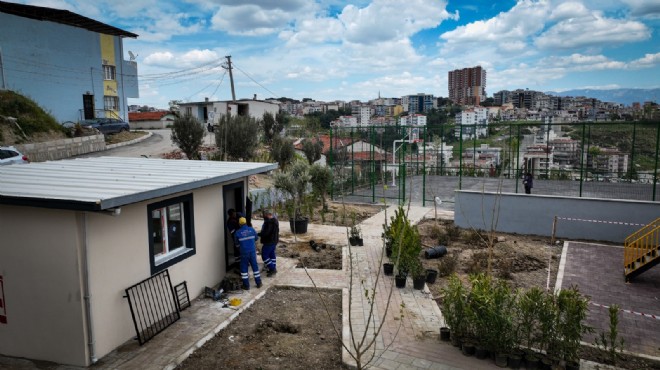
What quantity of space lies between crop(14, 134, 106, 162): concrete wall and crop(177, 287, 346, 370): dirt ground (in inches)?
774

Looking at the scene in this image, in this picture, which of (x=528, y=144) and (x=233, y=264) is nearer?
(x=233, y=264)

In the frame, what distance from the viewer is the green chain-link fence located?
1758 cm

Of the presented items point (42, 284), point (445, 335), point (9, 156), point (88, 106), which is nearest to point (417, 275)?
point (445, 335)

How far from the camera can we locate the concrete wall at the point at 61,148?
22500 millimetres

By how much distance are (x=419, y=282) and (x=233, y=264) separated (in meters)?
4.14

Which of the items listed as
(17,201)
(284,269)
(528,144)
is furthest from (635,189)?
(17,201)

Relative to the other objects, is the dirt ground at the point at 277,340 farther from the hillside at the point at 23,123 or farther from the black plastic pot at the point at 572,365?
the hillside at the point at 23,123

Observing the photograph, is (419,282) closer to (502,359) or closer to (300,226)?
(502,359)

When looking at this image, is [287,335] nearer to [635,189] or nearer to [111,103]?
[635,189]

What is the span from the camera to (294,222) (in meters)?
13.6

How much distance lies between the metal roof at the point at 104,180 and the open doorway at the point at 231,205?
492 mm

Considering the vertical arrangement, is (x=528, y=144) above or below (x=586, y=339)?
above

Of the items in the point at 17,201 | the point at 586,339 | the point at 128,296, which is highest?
the point at 17,201

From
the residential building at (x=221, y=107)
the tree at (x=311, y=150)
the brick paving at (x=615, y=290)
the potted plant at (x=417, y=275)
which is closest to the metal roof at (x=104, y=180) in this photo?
the potted plant at (x=417, y=275)
